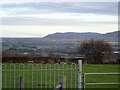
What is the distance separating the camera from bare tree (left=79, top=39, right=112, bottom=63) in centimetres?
1584

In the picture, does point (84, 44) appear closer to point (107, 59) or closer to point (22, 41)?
point (107, 59)

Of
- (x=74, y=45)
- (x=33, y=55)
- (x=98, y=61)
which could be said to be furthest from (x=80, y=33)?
(x=98, y=61)

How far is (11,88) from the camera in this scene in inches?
425

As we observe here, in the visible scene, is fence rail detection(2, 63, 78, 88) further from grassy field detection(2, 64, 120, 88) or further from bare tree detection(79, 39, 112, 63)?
bare tree detection(79, 39, 112, 63)

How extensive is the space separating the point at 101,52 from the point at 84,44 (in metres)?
2.20

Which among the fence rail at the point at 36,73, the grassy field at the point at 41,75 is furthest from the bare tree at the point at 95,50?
the fence rail at the point at 36,73

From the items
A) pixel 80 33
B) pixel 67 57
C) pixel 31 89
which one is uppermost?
pixel 80 33

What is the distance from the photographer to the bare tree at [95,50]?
1584cm

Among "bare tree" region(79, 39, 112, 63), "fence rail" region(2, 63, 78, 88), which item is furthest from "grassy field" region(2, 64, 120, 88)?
"bare tree" region(79, 39, 112, 63)

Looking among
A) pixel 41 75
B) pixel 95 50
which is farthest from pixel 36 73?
pixel 95 50

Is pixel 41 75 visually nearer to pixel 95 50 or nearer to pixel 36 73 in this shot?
pixel 36 73

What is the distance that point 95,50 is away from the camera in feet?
55.9

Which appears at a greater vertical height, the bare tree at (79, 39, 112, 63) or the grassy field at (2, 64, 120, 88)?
the bare tree at (79, 39, 112, 63)

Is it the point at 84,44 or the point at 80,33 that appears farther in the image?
the point at 84,44
